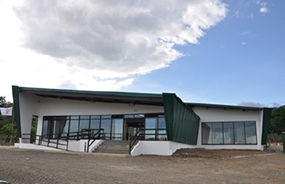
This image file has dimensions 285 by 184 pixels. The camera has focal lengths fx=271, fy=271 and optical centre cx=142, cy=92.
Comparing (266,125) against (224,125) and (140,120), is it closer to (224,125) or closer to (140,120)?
(224,125)

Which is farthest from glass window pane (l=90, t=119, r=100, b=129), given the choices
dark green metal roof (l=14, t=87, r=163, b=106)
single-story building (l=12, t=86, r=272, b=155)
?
dark green metal roof (l=14, t=87, r=163, b=106)

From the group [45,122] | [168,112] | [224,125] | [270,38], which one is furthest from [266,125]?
[45,122]

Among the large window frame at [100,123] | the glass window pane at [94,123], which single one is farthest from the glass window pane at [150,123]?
the glass window pane at [94,123]

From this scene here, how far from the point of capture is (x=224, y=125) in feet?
75.7

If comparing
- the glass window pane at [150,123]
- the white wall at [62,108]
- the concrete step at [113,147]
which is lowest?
the concrete step at [113,147]

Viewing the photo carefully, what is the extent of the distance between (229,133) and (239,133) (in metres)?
0.80

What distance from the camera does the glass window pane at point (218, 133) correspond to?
75.8 feet

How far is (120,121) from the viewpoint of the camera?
20438 mm

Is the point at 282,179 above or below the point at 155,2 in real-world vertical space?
below

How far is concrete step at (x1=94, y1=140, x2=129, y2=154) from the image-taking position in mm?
15695

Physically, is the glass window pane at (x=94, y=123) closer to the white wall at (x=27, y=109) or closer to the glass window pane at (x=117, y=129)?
the glass window pane at (x=117, y=129)

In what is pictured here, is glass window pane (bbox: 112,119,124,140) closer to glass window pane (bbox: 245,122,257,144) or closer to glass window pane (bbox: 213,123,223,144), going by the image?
glass window pane (bbox: 213,123,223,144)

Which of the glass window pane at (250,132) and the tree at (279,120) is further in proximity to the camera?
the tree at (279,120)

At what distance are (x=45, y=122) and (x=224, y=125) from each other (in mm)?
15004
